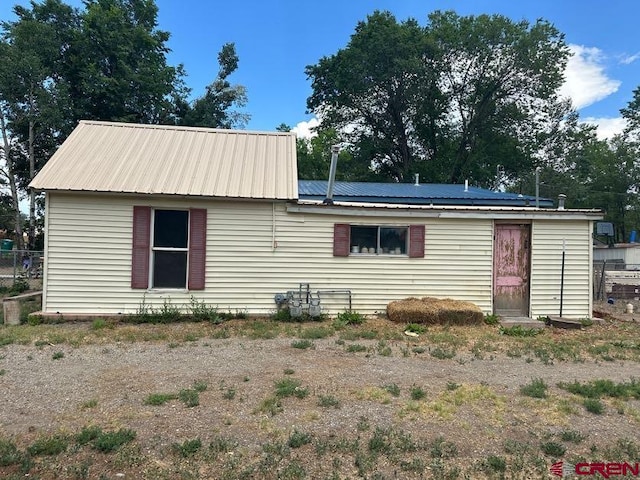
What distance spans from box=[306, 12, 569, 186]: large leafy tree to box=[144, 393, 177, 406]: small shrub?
1103 inches

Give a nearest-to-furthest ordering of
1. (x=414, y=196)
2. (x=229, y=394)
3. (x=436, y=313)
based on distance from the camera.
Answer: (x=229, y=394) → (x=436, y=313) → (x=414, y=196)

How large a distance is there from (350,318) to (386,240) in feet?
6.05

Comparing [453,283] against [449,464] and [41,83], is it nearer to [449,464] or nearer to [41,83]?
[449,464]

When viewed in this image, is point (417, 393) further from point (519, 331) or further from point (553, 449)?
point (519, 331)

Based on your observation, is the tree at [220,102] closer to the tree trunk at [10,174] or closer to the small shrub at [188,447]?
the tree trunk at [10,174]

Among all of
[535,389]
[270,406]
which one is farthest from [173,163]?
[535,389]

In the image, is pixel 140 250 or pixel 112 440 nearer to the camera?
pixel 112 440

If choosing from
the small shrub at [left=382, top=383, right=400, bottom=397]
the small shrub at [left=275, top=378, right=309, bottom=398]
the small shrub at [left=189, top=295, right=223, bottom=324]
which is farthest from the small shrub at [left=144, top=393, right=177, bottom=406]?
the small shrub at [left=189, top=295, right=223, bottom=324]

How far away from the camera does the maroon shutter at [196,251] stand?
852cm

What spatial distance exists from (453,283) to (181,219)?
19.0 ft

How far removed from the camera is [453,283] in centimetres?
923

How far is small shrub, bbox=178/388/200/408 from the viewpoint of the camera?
4207 millimetres

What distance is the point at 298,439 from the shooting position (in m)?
3.49

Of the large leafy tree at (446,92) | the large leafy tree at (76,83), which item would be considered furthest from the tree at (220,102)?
the large leafy tree at (446,92)
